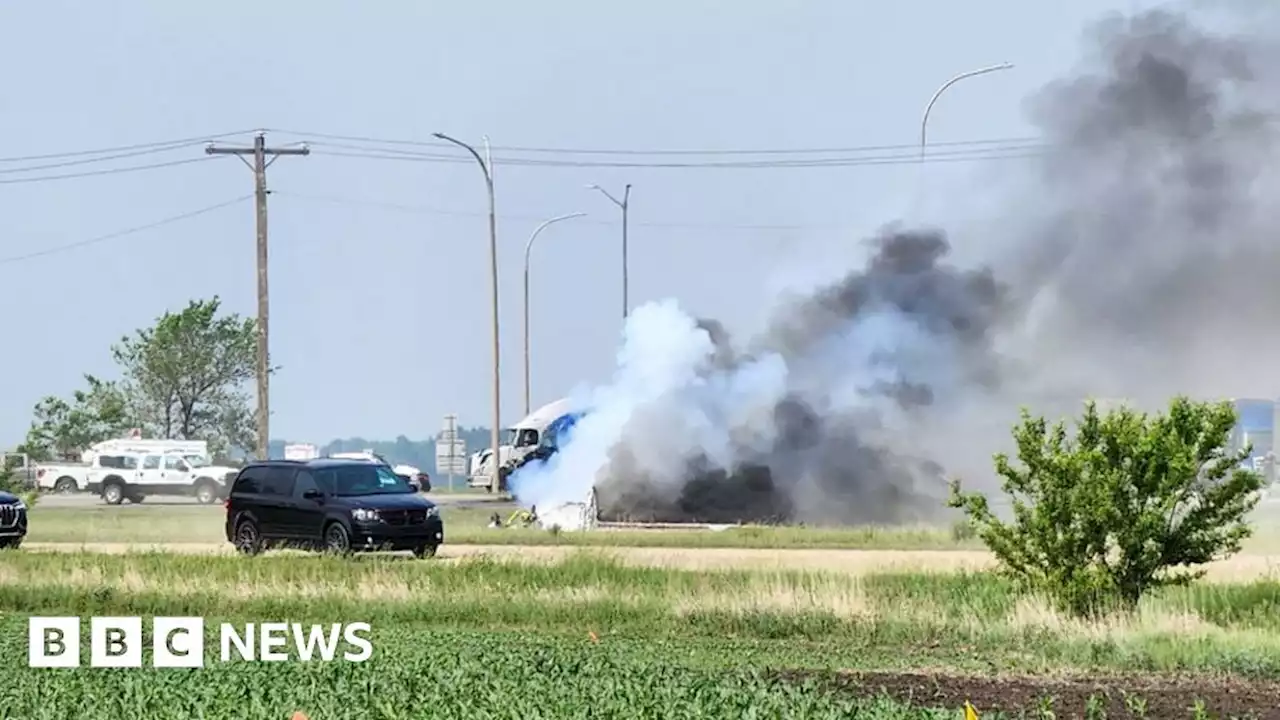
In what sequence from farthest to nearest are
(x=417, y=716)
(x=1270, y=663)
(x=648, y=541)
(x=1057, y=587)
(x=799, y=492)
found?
1. (x=799, y=492)
2. (x=648, y=541)
3. (x=1057, y=587)
4. (x=1270, y=663)
5. (x=417, y=716)

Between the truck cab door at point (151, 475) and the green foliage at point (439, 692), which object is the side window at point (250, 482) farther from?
the truck cab door at point (151, 475)

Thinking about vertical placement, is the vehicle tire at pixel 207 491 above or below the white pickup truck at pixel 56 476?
below

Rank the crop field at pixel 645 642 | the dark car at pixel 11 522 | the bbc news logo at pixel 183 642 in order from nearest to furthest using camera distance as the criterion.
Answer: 1. the crop field at pixel 645 642
2. the bbc news logo at pixel 183 642
3. the dark car at pixel 11 522

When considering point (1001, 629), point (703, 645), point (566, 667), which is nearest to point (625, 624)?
point (703, 645)

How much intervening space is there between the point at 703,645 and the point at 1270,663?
621cm

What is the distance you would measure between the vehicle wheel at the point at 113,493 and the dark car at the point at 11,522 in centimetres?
2987

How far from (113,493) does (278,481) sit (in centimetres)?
3571

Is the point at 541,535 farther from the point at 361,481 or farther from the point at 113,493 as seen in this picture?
the point at 113,493

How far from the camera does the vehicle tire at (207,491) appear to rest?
7125cm

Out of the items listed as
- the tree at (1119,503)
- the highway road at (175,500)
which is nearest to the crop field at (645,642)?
the tree at (1119,503)

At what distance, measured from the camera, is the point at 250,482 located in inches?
1535

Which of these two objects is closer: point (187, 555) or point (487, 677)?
point (487, 677)

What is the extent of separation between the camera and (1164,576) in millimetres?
25141

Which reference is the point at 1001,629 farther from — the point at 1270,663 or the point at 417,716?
the point at 417,716
